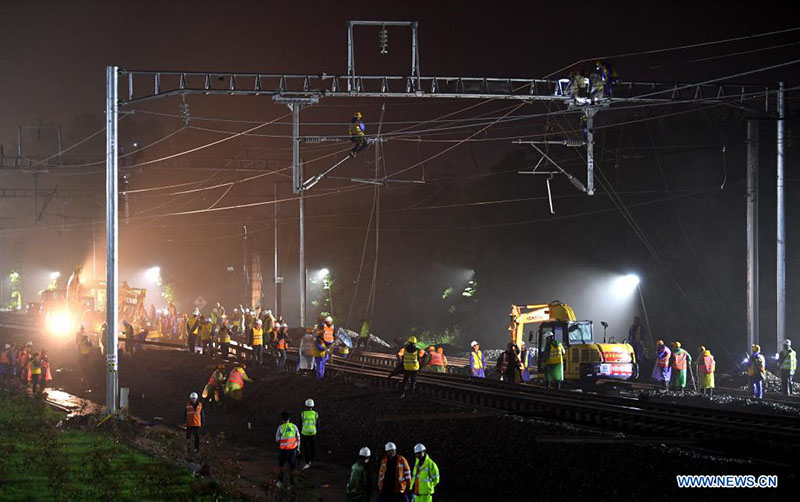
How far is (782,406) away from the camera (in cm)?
2330

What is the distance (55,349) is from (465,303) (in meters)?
25.1

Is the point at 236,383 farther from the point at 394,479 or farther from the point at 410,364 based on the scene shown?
the point at 394,479

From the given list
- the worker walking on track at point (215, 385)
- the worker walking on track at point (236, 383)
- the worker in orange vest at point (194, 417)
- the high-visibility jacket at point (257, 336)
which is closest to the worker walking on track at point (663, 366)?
the worker walking on track at point (236, 383)

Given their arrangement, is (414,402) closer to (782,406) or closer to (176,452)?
(176,452)

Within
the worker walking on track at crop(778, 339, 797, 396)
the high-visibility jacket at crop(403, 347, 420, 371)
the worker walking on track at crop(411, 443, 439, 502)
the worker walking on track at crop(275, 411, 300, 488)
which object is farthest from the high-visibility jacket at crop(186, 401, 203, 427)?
the worker walking on track at crop(778, 339, 797, 396)

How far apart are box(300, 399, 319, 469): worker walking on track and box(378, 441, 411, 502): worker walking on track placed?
16.7ft

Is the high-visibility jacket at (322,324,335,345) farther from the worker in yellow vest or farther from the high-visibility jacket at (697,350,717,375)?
the high-visibility jacket at (697,350,717,375)

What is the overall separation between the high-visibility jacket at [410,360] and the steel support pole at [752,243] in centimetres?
1124

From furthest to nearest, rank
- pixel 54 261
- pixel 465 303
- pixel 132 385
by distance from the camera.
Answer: pixel 54 261 → pixel 465 303 → pixel 132 385

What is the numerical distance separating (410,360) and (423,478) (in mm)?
8975

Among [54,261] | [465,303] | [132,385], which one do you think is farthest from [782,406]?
[54,261]

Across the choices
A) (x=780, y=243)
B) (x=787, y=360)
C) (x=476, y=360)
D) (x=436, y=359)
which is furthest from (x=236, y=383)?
(x=780, y=243)

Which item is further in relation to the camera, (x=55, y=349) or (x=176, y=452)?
(x=55, y=349)

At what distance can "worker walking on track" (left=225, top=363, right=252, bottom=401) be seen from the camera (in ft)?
90.2
